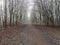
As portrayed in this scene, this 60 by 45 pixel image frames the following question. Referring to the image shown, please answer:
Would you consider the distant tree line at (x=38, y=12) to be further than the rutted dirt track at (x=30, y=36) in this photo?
Yes

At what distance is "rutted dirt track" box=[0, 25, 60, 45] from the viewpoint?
207cm

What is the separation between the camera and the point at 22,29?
7.82 ft

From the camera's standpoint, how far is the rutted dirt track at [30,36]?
207 centimetres

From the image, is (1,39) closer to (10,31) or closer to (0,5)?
(10,31)

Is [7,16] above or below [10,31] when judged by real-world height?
above

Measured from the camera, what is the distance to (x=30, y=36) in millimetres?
2316

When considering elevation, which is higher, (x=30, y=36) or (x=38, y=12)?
(x=38, y=12)

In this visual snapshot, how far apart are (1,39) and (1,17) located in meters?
0.37

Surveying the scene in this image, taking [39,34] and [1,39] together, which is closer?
[1,39]

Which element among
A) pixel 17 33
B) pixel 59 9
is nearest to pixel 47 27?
pixel 59 9

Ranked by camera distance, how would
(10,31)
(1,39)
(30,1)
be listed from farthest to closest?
(30,1), (10,31), (1,39)

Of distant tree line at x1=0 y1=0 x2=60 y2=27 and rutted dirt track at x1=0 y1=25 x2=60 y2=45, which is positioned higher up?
distant tree line at x1=0 y1=0 x2=60 y2=27

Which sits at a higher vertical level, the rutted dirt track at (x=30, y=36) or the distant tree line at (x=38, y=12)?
the distant tree line at (x=38, y=12)

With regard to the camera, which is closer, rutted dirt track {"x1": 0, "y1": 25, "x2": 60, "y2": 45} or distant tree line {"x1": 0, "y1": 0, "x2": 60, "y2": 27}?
rutted dirt track {"x1": 0, "y1": 25, "x2": 60, "y2": 45}
